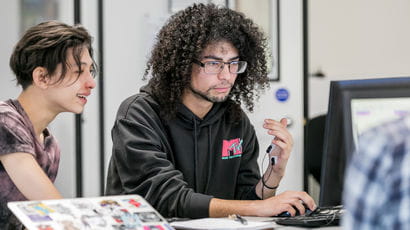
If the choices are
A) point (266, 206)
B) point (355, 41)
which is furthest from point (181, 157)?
point (355, 41)

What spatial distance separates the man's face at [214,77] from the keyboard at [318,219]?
1.69 feet

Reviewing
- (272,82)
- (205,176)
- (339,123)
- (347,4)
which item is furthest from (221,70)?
(347,4)

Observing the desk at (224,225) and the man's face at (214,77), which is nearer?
the desk at (224,225)

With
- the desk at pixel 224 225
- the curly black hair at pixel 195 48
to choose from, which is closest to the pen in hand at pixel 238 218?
the desk at pixel 224 225

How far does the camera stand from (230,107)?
208 cm

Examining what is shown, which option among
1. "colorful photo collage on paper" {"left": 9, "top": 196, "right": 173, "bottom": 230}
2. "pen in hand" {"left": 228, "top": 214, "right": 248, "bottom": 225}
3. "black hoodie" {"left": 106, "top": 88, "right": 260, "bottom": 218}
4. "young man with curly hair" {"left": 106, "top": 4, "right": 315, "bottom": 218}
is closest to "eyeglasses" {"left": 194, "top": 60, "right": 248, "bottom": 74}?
"young man with curly hair" {"left": 106, "top": 4, "right": 315, "bottom": 218}

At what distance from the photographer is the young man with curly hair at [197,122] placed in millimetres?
1814

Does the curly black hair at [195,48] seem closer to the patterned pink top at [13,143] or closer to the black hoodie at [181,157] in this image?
the black hoodie at [181,157]

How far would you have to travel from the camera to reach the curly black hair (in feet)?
6.49

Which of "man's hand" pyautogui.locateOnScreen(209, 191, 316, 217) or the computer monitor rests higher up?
the computer monitor

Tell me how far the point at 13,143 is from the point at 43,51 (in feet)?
0.92

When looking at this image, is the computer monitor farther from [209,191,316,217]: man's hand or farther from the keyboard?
[209,191,316,217]: man's hand

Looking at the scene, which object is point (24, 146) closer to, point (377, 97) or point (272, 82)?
point (377, 97)

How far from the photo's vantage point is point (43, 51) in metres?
1.70
